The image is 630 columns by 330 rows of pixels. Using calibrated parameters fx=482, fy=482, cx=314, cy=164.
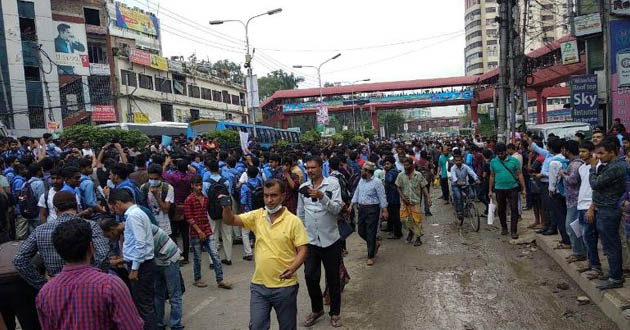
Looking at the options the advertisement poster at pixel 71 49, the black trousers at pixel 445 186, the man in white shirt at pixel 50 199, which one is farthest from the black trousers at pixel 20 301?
the advertisement poster at pixel 71 49

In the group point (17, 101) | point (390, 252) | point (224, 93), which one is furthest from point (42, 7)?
point (390, 252)

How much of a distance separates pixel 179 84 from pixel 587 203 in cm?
4133

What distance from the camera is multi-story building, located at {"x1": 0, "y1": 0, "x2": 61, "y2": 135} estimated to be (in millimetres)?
28891

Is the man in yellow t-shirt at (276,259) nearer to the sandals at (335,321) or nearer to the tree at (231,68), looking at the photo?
the sandals at (335,321)

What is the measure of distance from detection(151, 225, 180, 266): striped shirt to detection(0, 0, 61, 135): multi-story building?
88.5 feet

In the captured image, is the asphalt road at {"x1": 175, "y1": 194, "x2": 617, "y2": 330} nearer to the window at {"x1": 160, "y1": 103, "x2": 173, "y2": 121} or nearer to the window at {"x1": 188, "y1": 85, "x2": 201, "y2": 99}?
the window at {"x1": 160, "y1": 103, "x2": 173, "y2": 121}

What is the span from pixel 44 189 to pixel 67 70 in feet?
96.6

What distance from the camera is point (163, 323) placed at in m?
5.43

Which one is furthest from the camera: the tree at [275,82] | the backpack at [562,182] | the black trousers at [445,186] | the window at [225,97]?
the tree at [275,82]

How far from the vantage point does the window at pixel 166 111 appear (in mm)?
41059

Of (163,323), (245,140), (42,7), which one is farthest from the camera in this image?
(42,7)

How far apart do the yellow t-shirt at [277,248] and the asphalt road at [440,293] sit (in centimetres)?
174

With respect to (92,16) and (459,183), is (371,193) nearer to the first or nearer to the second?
(459,183)

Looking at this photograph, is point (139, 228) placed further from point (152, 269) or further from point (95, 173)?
point (95, 173)
